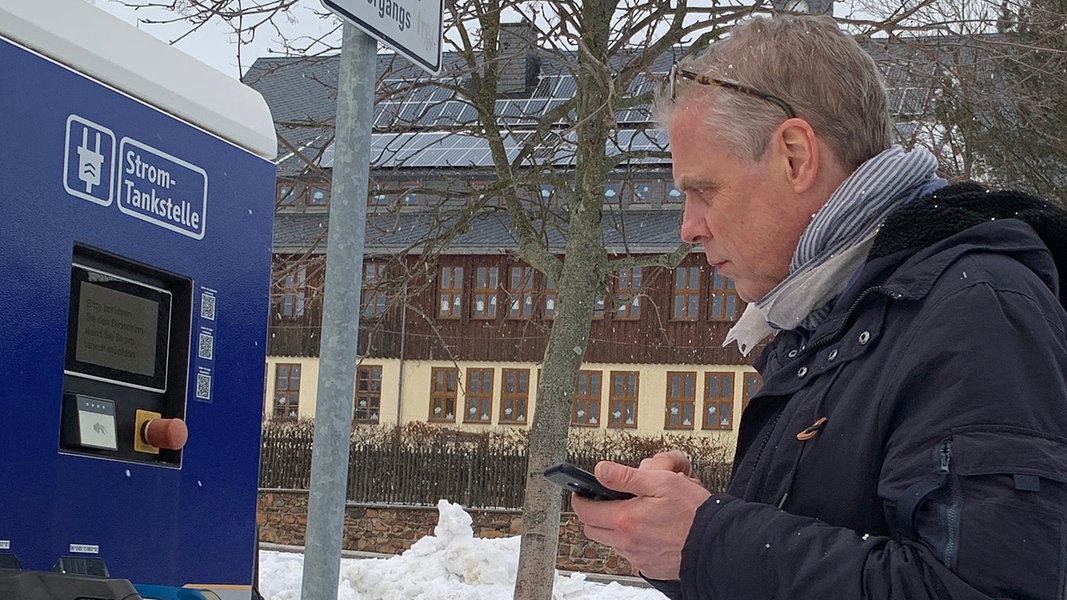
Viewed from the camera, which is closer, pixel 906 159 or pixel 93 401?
pixel 906 159

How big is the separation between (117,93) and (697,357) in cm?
2890

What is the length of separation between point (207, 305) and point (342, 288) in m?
0.48

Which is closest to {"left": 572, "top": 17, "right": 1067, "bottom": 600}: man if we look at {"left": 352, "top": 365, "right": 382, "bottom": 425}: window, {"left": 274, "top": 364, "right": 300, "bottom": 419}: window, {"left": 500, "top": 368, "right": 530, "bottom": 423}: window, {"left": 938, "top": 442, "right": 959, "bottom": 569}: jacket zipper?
{"left": 938, "top": 442, "right": 959, "bottom": 569}: jacket zipper

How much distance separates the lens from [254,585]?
10.8ft

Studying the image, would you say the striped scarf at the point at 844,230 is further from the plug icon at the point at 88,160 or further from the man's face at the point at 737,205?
the plug icon at the point at 88,160

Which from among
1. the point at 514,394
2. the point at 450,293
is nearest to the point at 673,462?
the point at 514,394

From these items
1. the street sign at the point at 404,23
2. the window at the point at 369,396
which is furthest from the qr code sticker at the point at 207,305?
the window at the point at 369,396

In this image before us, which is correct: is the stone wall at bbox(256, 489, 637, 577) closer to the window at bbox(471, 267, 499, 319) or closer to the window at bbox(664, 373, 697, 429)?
the window at bbox(664, 373, 697, 429)

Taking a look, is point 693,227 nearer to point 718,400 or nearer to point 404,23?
point 404,23

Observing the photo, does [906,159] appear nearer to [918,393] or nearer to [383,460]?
[918,393]

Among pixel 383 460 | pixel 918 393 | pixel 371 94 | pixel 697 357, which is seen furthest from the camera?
pixel 697 357

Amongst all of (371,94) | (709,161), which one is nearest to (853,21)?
(371,94)

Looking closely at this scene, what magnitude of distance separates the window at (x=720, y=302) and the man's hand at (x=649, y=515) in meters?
29.8

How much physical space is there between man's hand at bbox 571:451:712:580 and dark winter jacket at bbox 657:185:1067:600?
1.3 inches
